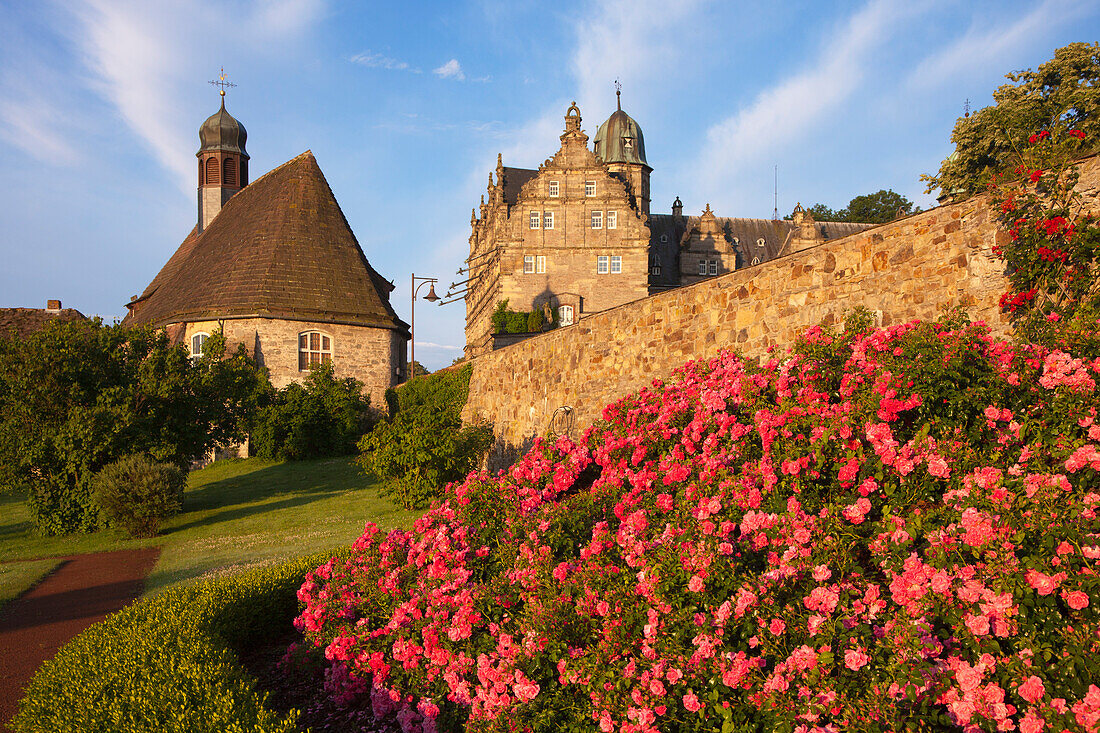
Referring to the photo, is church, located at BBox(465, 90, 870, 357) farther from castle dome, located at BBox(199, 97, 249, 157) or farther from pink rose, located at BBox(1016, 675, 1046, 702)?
pink rose, located at BBox(1016, 675, 1046, 702)

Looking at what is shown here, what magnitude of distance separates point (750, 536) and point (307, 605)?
3.95 meters

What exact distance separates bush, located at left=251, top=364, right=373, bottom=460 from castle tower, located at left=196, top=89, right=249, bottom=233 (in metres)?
21.8

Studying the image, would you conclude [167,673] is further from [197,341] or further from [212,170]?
[212,170]

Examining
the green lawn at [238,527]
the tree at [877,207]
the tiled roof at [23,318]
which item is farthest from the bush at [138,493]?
the tree at [877,207]

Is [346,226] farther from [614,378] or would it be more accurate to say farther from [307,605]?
[307,605]

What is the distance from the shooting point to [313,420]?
1212 inches

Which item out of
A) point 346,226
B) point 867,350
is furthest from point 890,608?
point 346,226

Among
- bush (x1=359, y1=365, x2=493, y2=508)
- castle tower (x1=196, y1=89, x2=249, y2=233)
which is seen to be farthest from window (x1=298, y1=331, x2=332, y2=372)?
castle tower (x1=196, y1=89, x2=249, y2=233)

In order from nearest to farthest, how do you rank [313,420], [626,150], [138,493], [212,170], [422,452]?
[422,452] → [138,493] → [313,420] → [212,170] → [626,150]

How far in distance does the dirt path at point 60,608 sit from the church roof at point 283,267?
19.6m

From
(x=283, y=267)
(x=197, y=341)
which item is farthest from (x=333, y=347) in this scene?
(x=197, y=341)

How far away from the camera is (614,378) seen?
1090 cm

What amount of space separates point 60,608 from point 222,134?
4496cm

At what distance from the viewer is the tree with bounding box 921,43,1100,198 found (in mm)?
23641
